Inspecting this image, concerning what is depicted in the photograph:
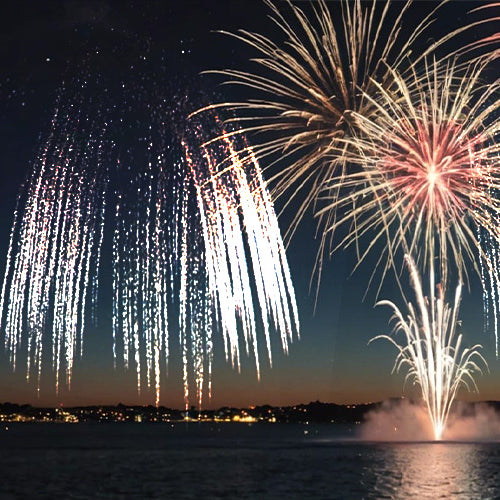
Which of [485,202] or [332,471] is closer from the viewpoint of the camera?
[485,202]

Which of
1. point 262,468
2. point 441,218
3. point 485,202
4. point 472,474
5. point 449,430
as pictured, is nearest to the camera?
point 485,202

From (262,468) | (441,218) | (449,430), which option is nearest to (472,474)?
(262,468)

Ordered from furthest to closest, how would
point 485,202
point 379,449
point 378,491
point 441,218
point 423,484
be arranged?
point 379,449
point 423,484
point 378,491
point 441,218
point 485,202

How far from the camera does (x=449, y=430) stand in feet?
455

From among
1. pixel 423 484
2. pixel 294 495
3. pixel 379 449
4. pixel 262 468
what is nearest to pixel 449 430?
pixel 379 449

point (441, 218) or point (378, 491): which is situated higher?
point (441, 218)

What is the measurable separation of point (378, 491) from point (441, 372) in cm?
1054

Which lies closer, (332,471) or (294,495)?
(294,495)

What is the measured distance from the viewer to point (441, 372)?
60.2 metres

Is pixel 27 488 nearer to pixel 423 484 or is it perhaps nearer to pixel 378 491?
pixel 378 491

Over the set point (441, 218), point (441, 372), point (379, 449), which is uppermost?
point (441, 218)

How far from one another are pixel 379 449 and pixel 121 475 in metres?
51.1

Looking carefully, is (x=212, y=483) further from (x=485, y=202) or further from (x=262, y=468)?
(x=485, y=202)

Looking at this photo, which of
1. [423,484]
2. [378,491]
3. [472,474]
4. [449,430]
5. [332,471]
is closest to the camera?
[378,491]
